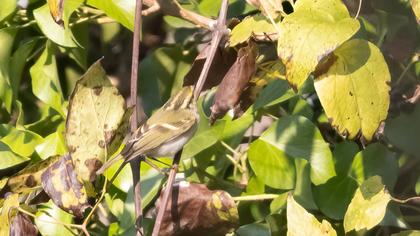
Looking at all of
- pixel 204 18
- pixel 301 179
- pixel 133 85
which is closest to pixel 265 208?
pixel 301 179

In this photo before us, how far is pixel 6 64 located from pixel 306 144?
0.43 metres

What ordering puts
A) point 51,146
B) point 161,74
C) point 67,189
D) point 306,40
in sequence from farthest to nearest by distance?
point 161,74, point 51,146, point 67,189, point 306,40

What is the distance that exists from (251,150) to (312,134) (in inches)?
2.9

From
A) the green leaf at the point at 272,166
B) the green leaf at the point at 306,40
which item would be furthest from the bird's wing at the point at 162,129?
the green leaf at the point at 306,40

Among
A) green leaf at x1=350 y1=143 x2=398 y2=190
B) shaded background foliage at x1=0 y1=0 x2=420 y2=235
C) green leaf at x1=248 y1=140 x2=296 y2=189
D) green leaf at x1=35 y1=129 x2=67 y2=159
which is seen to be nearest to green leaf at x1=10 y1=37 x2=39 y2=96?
shaded background foliage at x1=0 y1=0 x2=420 y2=235

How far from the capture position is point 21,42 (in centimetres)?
119

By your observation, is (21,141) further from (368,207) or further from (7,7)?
(368,207)

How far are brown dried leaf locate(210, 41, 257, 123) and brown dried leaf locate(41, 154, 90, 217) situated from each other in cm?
16

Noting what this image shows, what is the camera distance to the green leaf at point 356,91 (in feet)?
2.40

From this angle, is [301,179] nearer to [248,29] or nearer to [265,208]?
[265,208]

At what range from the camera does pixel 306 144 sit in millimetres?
968

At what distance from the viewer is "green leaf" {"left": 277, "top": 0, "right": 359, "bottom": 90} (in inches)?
27.0

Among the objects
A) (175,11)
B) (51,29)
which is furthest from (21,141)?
(175,11)

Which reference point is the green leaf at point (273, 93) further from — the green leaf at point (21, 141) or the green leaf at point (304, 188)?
the green leaf at point (21, 141)
